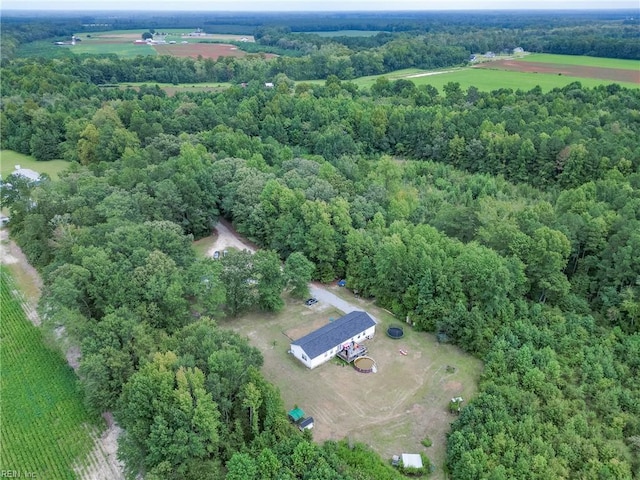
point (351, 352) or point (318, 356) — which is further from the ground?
point (318, 356)

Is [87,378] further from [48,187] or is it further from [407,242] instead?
[48,187]

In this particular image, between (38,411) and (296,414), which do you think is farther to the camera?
(38,411)

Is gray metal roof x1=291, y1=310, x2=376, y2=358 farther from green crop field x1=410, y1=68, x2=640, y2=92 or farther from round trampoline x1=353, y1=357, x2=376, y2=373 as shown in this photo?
green crop field x1=410, y1=68, x2=640, y2=92

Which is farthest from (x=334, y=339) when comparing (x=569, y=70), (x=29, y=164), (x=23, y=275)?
(x=569, y=70)

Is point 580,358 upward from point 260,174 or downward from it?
downward

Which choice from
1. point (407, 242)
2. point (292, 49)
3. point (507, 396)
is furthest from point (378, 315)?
point (292, 49)

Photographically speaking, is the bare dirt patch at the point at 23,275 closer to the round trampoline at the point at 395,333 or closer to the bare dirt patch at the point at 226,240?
the bare dirt patch at the point at 226,240

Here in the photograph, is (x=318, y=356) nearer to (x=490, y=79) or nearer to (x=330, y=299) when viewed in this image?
(x=330, y=299)
